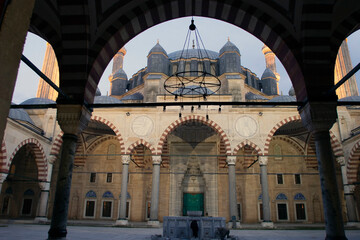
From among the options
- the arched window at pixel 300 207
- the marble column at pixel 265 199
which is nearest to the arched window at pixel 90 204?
the marble column at pixel 265 199

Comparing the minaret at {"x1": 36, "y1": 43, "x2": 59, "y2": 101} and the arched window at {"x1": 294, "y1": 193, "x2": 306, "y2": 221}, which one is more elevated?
the minaret at {"x1": 36, "y1": 43, "x2": 59, "y2": 101}

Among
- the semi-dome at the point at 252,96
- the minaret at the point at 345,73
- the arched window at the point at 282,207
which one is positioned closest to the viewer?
the arched window at the point at 282,207

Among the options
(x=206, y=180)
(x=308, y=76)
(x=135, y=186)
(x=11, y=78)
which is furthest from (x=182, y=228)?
(x=135, y=186)

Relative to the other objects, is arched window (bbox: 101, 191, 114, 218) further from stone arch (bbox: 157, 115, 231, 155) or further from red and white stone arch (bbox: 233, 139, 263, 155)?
red and white stone arch (bbox: 233, 139, 263, 155)

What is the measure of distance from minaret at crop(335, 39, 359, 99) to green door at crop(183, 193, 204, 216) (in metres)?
11.7

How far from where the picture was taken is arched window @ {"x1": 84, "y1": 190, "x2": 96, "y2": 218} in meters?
17.5

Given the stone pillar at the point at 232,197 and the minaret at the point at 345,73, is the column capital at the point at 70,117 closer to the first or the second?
the stone pillar at the point at 232,197

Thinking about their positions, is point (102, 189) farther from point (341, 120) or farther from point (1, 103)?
point (1, 103)

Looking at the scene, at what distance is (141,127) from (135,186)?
5007mm

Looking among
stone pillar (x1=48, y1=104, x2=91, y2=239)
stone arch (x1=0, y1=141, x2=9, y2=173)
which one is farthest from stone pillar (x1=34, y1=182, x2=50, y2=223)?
stone pillar (x1=48, y1=104, x2=91, y2=239)

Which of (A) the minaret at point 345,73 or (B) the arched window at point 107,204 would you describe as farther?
(A) the minaret at point 345,73

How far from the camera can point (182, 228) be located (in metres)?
8.25

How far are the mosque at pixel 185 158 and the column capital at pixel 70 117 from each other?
31.2ft

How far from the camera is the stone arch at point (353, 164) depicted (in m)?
13.2
